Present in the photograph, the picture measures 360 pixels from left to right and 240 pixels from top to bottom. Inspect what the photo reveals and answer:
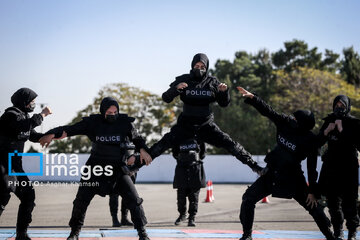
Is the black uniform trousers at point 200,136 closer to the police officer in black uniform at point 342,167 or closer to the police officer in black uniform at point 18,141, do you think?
the police officer in black uniform at point 342,167

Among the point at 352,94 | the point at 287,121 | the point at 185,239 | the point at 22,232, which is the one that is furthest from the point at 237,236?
the point at 352,94

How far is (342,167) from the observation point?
731 cm

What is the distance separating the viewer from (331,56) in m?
52.0

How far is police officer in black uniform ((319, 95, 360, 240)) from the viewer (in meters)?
7.16

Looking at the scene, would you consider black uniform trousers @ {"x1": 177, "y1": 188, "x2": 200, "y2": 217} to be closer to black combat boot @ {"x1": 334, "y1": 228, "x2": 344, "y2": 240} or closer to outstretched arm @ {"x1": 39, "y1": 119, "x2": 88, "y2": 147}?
black combat boot @ {"x1": 334, "y1": 228, "x2": 344, "y2": 240}

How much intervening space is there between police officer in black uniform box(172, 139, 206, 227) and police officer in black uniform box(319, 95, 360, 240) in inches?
124

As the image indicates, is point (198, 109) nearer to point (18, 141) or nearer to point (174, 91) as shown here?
point (174, 91)

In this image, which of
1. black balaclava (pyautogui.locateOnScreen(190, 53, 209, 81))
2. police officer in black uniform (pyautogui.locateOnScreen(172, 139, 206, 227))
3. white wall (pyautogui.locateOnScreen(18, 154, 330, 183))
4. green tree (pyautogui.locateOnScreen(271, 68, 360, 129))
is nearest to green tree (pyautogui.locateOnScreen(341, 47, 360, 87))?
green tree (pyautogui.locateOnScreen(271, 68, 360, 129))

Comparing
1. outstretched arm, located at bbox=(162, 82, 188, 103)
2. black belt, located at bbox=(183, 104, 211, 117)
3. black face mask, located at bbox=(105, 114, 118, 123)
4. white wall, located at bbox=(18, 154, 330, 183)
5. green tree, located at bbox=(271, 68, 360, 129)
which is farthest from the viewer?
green tree, located at bbox=(271, 68, 360, 129)

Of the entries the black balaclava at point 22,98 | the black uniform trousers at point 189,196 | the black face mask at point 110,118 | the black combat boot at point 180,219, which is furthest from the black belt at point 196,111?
the black combat boot at point 180,219

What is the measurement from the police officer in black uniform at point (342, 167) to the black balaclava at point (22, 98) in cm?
428

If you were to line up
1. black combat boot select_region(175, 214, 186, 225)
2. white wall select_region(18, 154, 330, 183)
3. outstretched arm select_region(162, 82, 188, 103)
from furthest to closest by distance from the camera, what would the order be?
white wall select_region(18, 154, 330, 183), black combat boot select_region(175, 214, 186, 225), outstretched arm select_region(162, 82, 188, 103)

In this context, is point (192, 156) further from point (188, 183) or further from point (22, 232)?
point (22, 232)

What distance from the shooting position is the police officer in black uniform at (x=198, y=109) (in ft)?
22.7
